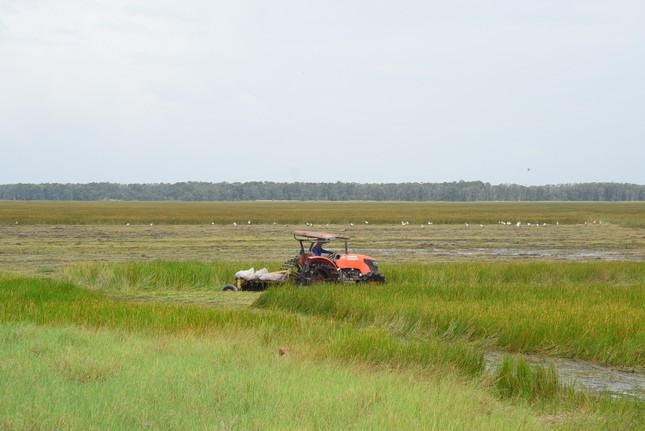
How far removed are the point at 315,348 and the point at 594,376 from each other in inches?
142

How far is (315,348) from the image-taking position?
9.73 metres

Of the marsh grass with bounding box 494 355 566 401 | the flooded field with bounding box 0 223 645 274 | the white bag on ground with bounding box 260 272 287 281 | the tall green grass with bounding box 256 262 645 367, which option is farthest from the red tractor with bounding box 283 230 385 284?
the flooded field with bounding box 0 223 645 274

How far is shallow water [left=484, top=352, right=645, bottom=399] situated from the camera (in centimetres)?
921

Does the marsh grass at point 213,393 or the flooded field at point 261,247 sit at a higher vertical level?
the marsh grass at point 213,393

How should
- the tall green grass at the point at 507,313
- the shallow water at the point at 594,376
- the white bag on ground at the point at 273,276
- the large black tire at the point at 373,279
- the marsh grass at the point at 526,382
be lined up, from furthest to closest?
1. the white bag on ground at the point at 273,276
2. the large black tire at the point at 373,279
3. the tall green grass at the point at 507,313
4. the shallow water at the point at 594,376
5. the marsh grass at the point at 526,382

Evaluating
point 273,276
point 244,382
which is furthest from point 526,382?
point 273,276

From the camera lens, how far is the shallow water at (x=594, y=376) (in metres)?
9.21

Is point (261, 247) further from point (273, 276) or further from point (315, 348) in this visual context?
point (315, 348)

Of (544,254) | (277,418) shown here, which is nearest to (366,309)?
(277,418)

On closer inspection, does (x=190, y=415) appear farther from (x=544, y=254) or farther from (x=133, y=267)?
(x=544, y=254)

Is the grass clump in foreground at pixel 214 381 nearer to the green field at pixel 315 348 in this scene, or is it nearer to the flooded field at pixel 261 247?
the green field at pixel 315 348

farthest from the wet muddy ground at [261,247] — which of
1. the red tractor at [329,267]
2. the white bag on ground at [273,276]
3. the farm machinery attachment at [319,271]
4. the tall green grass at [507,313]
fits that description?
the tall green grass at [507,313]

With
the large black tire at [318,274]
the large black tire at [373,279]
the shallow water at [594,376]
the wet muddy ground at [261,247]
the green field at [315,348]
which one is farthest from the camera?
the wet muddy ground at [261,247]

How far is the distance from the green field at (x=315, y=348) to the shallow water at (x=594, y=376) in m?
0.22
